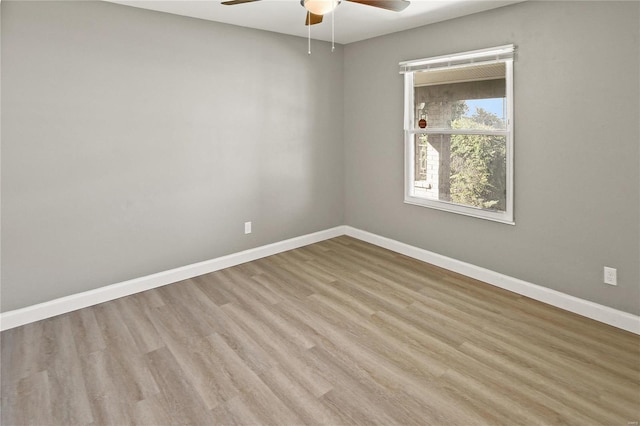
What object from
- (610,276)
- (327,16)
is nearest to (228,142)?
(327,16)

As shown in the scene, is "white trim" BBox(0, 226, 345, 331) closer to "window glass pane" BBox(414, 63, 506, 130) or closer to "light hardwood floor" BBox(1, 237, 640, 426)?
"light hardwood floor" BBox(1, 237, 640, 426)

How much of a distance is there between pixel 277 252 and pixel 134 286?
157 cm

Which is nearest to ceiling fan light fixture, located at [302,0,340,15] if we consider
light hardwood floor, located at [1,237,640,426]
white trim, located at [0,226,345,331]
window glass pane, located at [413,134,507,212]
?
window glass pane, located at [413,134,507,212]

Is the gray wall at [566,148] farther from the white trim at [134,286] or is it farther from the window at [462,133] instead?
the white trim at [134,286]

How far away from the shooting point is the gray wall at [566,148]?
8.76ft

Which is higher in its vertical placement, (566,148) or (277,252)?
(566,148)

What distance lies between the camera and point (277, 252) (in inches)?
176

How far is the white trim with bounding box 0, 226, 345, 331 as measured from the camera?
292 cm

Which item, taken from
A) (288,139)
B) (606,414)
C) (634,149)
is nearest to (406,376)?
(606,414)

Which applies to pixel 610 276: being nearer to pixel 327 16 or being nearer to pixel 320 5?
pixel 320 5

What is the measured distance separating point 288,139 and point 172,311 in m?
2.27

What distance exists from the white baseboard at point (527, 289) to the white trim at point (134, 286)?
4.04ft

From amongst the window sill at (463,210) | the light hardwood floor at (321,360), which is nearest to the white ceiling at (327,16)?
the window sill at (463,210)

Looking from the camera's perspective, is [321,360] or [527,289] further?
[527,289]
